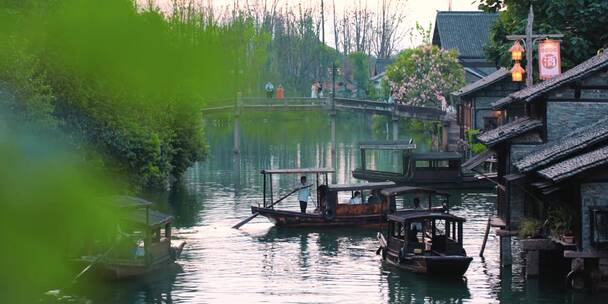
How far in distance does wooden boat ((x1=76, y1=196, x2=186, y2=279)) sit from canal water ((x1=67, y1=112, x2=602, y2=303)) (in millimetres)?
442

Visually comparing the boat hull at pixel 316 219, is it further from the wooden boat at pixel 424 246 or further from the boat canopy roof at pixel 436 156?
the boat canopy roof at pixel 436 156

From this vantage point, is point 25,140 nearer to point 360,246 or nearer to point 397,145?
point 360,246

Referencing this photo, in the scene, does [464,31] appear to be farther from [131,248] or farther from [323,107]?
[131,248]

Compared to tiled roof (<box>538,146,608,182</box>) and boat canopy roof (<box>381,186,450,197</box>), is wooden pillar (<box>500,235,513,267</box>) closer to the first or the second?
boat canopy roof (<box>381,186,450,197</box>)

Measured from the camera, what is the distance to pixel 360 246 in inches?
1736

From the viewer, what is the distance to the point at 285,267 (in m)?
39.9

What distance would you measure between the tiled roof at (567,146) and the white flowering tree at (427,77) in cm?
5671

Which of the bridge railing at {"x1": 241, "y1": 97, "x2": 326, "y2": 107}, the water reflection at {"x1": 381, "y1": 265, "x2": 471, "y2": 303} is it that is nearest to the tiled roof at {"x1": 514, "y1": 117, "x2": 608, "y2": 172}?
the water reflection at {"x1": 381, "y1": 265, "x2": 471, "y2": 303}

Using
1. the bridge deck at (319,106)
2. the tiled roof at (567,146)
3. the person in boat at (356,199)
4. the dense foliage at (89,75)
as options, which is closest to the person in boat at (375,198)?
the person in boat at (356,199)

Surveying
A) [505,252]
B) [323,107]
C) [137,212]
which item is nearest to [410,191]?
[505,252]

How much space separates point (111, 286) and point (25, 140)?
4712mm

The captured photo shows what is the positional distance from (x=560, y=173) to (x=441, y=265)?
6486mm

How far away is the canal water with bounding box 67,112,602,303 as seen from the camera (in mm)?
34062

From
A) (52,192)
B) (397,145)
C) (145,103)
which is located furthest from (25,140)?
(397,145)
